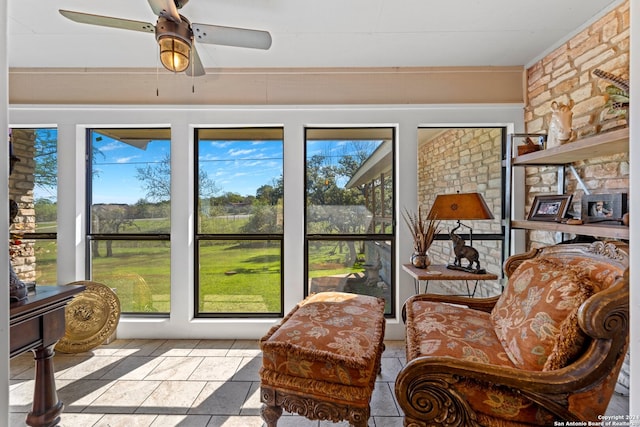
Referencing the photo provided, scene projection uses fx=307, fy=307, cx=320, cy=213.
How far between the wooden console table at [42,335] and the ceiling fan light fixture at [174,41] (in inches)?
51.6

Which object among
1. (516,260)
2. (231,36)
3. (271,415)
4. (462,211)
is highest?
(231,36)

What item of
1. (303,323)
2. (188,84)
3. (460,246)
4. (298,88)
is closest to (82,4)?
(188,84)

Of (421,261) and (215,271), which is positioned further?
(215,271)

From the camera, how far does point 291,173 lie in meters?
2.96

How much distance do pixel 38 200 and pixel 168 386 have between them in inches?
94.2

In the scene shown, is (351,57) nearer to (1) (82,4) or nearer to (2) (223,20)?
(2) (223,20)

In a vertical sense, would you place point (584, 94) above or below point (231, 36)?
below

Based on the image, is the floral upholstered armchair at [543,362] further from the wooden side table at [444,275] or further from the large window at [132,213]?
the large window at [132,213]

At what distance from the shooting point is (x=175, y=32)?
62.2 inches

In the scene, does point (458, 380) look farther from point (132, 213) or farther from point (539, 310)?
point (132, 213)

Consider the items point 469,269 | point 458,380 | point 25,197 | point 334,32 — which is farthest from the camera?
point 25,197

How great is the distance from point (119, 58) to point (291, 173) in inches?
72.0

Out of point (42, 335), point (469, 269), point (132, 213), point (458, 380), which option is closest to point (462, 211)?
point (469, 269)

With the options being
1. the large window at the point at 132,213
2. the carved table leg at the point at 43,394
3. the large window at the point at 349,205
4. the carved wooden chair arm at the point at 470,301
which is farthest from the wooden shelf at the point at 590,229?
the large window at the point at 132,213
